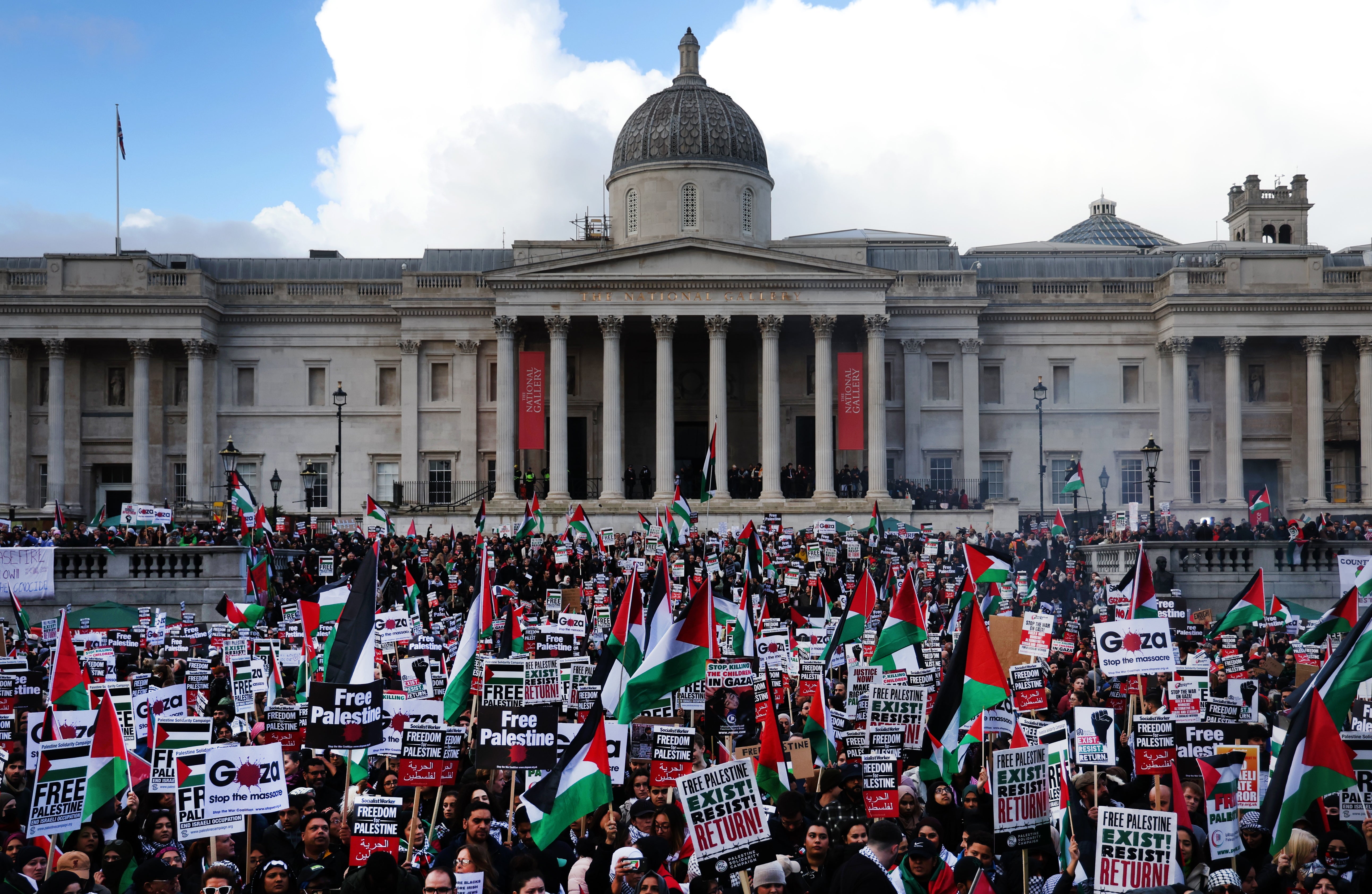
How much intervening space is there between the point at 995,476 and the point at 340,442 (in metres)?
27.1

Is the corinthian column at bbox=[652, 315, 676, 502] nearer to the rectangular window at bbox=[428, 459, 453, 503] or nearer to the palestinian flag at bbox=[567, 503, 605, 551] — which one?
the rectangular window at bbox=[428, 459, 453, 503]

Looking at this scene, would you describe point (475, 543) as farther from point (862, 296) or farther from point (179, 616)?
point (862, 296)

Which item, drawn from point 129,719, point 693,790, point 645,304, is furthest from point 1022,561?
point 693,790

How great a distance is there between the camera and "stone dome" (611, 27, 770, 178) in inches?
2359

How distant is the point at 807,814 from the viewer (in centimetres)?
1194

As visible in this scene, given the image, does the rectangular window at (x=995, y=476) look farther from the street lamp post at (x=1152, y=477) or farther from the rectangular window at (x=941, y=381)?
the street lamp post at (x=1152, y=477)

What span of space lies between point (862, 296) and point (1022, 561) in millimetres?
18359

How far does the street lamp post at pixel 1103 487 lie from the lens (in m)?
53.1

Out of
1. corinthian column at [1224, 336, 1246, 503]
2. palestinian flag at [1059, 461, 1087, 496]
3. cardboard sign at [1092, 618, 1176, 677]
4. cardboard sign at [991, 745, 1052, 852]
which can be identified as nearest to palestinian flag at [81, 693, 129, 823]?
cardboard sign at [991, 745, 1052, 852]

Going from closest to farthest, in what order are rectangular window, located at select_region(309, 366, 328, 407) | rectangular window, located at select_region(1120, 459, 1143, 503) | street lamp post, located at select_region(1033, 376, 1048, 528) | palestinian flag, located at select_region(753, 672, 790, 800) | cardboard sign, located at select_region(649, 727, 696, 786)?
cardboard sign, located at select_region(649, 727, 696, 786) → palestinian flag, located at select_region(753, 672, 790, 800) → street lamp post, located at select_region(1033, 376, 1048, 528) → rectangular window, located at select_region(309, 366, 328, 407) → rectangular window, located at select_region(1120, 459, 1143, 503)

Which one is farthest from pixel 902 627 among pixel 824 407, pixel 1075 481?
pixel 824 407

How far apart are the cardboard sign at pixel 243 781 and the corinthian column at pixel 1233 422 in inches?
2110

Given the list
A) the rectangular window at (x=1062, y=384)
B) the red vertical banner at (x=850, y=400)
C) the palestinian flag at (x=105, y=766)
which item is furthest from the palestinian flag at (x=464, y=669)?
the rectangular window at (x=1062, y=384)

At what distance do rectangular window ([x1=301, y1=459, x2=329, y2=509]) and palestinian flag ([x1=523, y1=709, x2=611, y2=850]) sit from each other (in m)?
49.7
